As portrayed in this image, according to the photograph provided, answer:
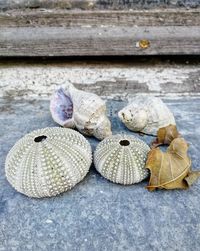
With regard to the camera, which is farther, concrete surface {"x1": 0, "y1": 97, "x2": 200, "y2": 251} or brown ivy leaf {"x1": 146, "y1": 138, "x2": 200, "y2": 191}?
brown ivy leaf {"x1": 146, "y1": 138, "x2": 200, "y2": 191}

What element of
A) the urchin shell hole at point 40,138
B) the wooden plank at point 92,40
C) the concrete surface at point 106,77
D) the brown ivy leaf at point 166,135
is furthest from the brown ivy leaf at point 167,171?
the wooden plank at point 92,40

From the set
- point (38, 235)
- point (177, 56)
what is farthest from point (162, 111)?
point (38, 235)

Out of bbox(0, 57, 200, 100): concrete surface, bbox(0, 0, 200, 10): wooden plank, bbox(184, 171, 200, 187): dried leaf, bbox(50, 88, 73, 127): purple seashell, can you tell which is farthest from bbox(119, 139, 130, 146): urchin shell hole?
bbox(0, 0, 200, 10): wooden plank

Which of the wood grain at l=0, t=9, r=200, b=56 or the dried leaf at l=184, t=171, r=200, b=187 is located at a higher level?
the wood grain at l=0, t=9, r=200, b=56

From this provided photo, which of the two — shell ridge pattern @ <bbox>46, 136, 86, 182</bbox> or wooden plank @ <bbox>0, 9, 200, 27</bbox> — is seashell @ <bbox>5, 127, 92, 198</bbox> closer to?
shell ridge pattern @ <bbox>46, 136, 86, 182</bbox>

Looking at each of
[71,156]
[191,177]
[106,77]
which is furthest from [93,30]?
[191,177]

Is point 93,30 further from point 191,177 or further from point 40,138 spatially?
point 191,177
